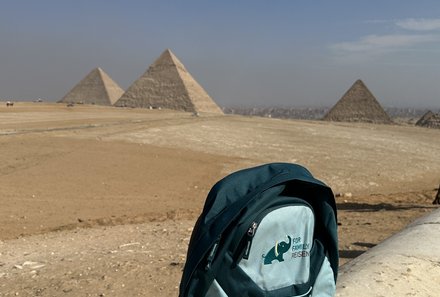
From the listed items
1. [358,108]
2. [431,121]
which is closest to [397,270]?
[431,121]

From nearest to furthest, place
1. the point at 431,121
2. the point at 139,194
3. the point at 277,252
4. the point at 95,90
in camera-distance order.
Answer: the point at 277,252
the point at 139,194
the point at 431,121
the point at 95,90

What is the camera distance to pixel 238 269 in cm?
184

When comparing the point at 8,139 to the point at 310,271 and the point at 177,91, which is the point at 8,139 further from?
the point at 177,91

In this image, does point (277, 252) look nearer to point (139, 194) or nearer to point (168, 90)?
point (139, 194)

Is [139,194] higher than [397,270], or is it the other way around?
[397,270]

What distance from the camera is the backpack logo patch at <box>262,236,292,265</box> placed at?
189cm

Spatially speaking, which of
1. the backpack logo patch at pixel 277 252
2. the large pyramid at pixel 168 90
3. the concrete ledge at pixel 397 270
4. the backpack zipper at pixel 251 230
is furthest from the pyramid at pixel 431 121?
the backpack zipper at pixel 251 230

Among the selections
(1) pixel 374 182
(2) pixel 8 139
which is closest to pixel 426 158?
(1) pixel 374 182

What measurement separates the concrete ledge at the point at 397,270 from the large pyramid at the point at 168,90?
56.8 meters

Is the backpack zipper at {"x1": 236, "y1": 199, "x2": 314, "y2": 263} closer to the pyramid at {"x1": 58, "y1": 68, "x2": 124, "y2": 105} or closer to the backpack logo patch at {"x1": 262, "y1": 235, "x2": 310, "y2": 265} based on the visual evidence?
the backpack logo patch at {"x1": 262, "y1": 235, "x2": 310, "y2": 265}

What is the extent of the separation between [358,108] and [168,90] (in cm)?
2277

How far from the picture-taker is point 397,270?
8.75 ft

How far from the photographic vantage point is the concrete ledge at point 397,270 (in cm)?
243

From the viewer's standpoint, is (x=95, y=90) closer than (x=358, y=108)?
No
